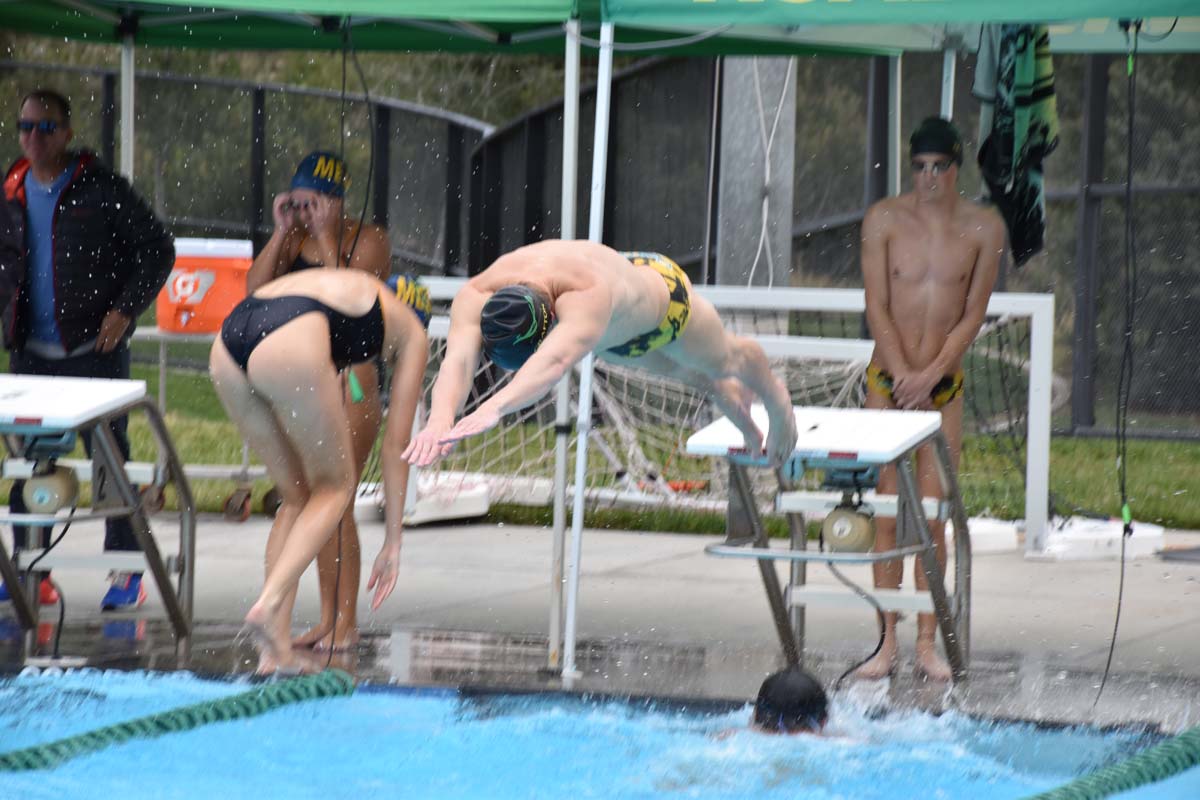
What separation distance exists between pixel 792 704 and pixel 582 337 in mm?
1187

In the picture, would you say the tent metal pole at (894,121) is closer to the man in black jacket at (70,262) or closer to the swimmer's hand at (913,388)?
the swimmer's hand at (913,388)

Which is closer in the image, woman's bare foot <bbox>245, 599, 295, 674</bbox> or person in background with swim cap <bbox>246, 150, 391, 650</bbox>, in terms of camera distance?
woman's bare foot <bbox>245, 599, 295, 674</bbox>

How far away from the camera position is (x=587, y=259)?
4699 millimetres

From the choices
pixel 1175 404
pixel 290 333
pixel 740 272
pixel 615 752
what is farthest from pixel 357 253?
pixel 1175 404

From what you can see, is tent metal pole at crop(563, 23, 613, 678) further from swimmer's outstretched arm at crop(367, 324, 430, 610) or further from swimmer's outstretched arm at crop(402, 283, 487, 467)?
swimmer's outstretched arm at crop(402, 283, 487, 467)

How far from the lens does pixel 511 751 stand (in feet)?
16.6

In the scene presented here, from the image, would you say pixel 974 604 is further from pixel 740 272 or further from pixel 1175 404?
pixel 1175 404

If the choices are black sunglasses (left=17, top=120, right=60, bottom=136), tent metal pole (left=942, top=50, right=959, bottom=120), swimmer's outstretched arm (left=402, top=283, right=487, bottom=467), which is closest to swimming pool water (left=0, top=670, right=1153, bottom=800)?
swimmer's outstretched arm (left=402, top=283, right=487, bottom=467)

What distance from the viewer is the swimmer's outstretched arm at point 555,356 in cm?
391

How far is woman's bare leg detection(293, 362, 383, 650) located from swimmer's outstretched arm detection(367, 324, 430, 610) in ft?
1.57

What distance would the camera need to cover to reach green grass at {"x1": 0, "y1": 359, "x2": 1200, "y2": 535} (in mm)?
9875

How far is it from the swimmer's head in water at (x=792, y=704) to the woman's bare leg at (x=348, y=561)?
1822mm

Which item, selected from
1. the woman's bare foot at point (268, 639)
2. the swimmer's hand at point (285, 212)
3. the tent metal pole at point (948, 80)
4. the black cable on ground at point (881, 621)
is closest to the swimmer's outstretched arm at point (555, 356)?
the woman's bare foot at point (268, 639)

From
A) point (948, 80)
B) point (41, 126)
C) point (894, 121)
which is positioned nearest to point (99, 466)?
point (41, 126)
